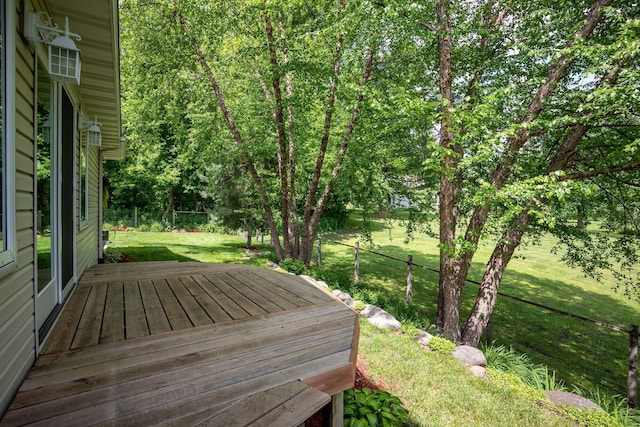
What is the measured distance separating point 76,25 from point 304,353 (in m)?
2.96

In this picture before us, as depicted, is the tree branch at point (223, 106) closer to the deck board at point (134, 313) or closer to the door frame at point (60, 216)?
the door frame at point (60, 216)

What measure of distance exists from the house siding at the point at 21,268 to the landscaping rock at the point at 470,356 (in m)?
4.02

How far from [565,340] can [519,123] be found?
190 inches

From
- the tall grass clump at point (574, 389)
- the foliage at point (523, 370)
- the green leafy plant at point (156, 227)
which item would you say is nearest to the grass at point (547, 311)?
the tall grass clump at point (574, 389)

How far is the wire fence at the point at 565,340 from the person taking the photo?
179 inches

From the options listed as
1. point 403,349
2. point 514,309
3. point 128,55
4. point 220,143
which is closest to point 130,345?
point 403,349

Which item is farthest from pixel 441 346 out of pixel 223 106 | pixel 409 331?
pixel 223 106

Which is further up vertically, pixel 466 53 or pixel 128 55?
pixel 128 55

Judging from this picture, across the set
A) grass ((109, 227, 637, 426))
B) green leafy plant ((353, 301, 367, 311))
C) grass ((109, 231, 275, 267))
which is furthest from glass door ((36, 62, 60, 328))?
grass ((109, 231, 275, 267))

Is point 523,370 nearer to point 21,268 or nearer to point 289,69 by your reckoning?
point 21,268

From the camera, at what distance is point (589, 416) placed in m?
2.92

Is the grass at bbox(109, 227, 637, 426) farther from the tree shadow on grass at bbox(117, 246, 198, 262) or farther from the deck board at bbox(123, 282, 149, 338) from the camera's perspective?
the deck board at bbox(123, 282, 149, 338)

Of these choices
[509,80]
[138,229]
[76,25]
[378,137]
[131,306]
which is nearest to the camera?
[76,25]

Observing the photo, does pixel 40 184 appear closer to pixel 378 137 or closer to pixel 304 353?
pixel 304 353
